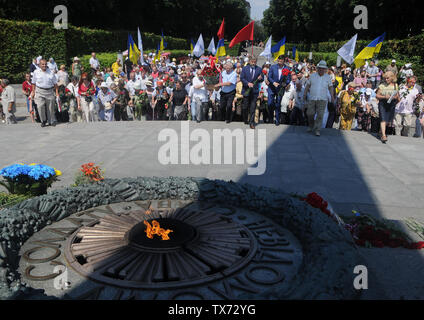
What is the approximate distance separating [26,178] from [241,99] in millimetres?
6811

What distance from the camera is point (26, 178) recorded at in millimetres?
4746

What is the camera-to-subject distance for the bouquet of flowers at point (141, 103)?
36.7ft

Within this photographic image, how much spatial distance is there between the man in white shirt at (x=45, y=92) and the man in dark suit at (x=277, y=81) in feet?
19.0

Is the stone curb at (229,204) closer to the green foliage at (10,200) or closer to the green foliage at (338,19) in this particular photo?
the green foliage at (10,200)

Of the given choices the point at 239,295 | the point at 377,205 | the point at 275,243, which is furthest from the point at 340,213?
the point at 239,295

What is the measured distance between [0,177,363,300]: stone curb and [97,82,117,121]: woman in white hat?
21.3ft

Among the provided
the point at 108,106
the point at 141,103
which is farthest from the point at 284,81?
the point at 108,106

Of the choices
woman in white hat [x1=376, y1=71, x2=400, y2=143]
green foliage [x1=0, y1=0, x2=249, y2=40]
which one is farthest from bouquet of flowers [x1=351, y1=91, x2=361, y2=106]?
green foliage [x1=0, y1=0, x2=249, y2=40]

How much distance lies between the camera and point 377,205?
530cm

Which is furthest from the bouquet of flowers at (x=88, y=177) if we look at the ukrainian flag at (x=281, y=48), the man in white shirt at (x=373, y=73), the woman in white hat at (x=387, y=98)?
the man in white shirt at (x=373, y=73)

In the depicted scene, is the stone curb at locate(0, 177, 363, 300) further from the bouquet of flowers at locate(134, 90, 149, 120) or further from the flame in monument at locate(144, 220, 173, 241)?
the bouquet of flowers at locate(134, 90, 149, 120)

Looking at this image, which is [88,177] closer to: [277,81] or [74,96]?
[277,81]

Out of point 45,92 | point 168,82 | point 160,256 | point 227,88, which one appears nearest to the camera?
point 160,256
